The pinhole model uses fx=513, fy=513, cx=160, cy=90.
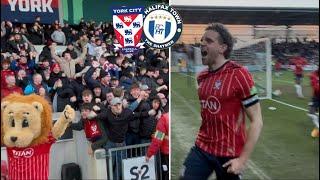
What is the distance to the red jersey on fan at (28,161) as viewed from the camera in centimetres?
237

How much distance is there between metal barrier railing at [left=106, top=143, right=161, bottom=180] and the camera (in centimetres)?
257

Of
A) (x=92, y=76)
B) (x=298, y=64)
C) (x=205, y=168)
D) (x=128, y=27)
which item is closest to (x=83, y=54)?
(x=92, y=76)

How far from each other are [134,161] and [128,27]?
26.5 inches

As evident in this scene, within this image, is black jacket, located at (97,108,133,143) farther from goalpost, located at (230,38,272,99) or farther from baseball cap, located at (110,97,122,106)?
goalpost, located at (230,38,272,99)

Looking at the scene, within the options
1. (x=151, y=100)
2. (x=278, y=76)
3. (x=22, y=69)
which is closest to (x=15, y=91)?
(x=22, y=69)

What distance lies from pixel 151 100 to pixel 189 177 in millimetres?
423

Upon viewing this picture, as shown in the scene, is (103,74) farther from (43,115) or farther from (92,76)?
(43,115)

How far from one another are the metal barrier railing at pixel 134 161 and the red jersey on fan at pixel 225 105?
1.02 feet

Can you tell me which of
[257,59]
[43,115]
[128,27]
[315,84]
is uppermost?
[128,27]

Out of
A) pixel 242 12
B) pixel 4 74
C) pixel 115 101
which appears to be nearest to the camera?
pixel 4 74

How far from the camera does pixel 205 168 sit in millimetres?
2424

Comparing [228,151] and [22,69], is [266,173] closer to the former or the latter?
[228,151]

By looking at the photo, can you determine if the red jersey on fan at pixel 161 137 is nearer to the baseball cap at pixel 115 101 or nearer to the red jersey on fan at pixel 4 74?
the baseball cap at pixel 115 101

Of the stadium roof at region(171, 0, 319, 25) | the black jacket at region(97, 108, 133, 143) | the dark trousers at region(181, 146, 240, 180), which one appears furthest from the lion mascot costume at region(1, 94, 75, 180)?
the stadium roof at region(171, 0, 319, 25)
